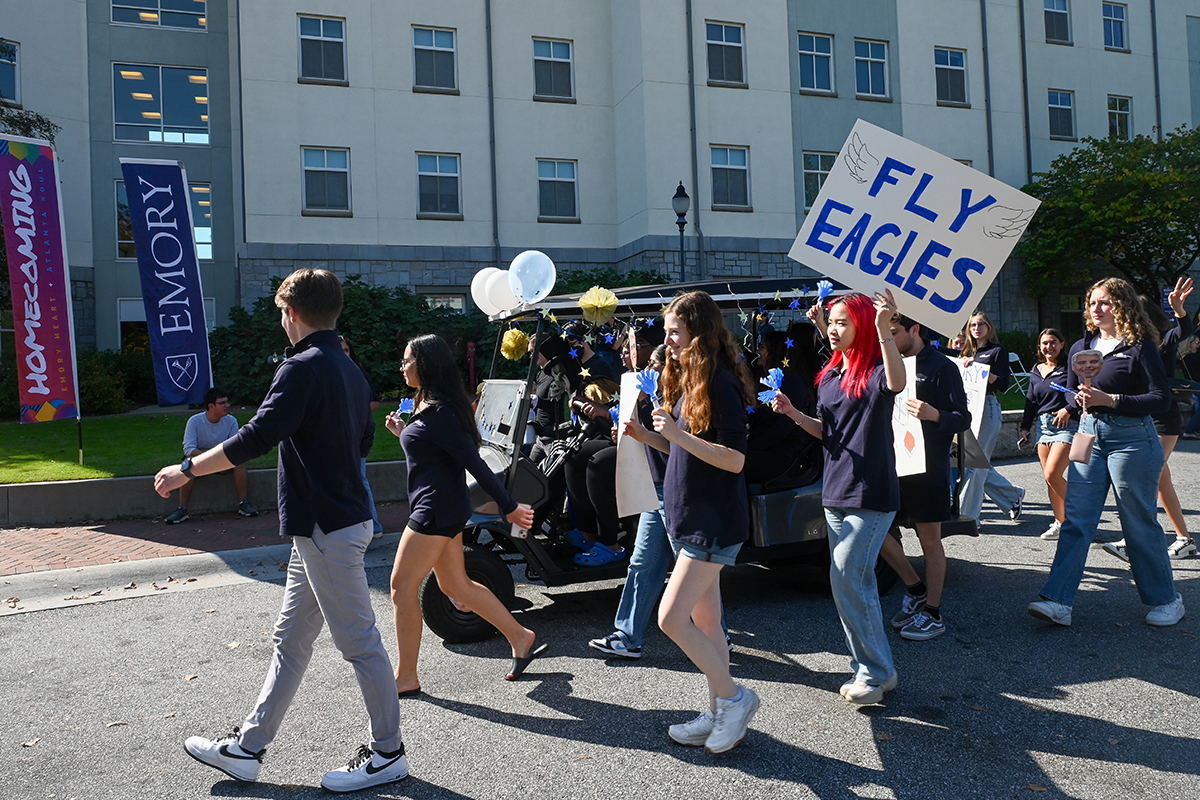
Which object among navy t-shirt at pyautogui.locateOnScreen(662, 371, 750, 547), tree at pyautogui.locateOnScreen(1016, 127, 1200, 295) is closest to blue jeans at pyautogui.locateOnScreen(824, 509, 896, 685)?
navy t-shirt at pyautogui.locateOnScreen(662, 371, 750, 547)

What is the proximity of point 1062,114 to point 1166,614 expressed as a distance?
23796 mm

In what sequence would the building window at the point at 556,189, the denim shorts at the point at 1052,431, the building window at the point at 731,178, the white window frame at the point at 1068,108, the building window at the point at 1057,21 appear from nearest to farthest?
the denim shorts at the point at 1052,431 → the building window at the point at 731,178 → the building window at the point at 556,189 → the white window frame at the point at 1068,108 → the building window at the point at 1057,21

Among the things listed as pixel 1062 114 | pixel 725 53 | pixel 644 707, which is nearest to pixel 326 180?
pixel 725 53

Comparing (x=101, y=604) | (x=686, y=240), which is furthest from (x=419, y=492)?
(x=686, y=240)

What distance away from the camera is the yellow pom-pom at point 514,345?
18.2 ft

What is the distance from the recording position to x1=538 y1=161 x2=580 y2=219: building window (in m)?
21.9

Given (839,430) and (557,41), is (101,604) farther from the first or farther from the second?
(557,41)

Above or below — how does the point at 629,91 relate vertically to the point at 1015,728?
above

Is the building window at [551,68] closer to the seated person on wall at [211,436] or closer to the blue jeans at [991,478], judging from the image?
the seated person on wall at [211,436]

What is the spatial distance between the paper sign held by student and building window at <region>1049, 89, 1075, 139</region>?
23.4m

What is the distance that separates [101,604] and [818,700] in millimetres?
4758

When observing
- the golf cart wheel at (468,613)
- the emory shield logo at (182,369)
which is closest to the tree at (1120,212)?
the emory shield logo at (182,369)

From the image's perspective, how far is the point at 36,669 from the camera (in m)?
4.75

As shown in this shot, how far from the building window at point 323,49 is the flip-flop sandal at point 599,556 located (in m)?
17.9
